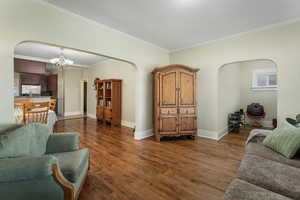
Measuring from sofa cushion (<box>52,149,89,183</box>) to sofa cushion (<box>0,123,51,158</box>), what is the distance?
0.25 metres

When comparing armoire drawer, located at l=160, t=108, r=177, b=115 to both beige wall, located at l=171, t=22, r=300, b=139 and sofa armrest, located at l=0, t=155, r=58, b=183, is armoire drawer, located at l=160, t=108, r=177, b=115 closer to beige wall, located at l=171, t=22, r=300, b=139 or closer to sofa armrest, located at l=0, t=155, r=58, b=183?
beige wall, located at l=171, t=22, r=300, b=139

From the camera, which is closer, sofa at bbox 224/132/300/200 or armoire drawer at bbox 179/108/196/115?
sofa at bbox 224/132/300/200

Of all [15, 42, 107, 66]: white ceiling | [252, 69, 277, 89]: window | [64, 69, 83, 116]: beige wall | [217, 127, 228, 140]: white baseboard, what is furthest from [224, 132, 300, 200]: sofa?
[64, 69, 83, 116]: beige wall

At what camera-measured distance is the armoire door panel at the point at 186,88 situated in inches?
140

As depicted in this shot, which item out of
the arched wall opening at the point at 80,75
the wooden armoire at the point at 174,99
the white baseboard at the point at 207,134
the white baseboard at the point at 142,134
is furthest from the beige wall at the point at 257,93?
the arched wall opening at the point at 80,75

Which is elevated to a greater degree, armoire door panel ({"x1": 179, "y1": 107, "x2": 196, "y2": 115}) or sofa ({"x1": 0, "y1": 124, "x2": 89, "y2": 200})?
armoire door panel ({"x1": 179, "y1": 107, "x2": 196, "y2": 115})

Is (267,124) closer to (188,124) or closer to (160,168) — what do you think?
(188,124)

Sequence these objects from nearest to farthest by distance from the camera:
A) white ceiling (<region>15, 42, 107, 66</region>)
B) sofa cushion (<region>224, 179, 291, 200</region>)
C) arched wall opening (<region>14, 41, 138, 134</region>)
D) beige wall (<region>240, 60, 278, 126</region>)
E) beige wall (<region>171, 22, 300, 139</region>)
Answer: sofa cushion (<region>224, 179, 291, 200</region>) < beige wall (<region>171, 22, 300, 139</region>) < white ceiling (<region>15, 42, 107, 66</region>) < arched wall opening (<region>14, 41, 138, 134</region>) < beige wall (<region>240, 60, 278, 126</region>)

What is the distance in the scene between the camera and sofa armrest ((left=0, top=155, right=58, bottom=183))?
106 centimetres

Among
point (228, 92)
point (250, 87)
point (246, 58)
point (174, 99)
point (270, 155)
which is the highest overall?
point (246, 58)

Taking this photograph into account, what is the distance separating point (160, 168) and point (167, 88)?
6.20ft

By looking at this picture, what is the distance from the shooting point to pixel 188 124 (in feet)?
11.9

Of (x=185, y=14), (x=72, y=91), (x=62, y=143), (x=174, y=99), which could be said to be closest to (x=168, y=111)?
(x=174, y=99)

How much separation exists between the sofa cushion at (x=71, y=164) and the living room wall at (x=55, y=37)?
100 cm
